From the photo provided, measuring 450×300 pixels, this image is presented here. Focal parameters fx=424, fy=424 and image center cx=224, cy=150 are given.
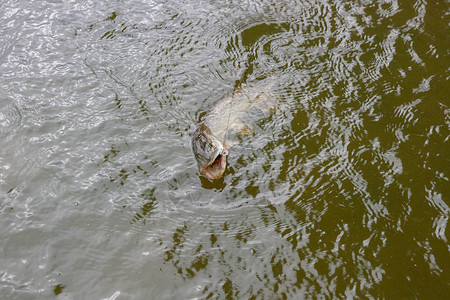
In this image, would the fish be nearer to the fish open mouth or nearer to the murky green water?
the fish open mouth

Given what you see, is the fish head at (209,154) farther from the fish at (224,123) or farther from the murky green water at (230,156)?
the murky green water at (230,156)

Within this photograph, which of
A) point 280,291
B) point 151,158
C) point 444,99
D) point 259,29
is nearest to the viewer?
point 280,291

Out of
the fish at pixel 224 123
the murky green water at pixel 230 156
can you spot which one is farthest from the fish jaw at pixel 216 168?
the murky green water at pixel 230 156

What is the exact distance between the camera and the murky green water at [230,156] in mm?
3645

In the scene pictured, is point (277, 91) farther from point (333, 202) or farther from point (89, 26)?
point (89, 26)

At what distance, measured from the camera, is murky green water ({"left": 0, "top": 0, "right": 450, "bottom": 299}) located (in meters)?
3.64

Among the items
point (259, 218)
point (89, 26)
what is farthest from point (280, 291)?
point (89, 26)

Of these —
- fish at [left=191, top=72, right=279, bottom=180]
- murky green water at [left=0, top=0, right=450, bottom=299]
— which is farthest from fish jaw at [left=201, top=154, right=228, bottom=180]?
murky green water at [left=0, top=0, right=450, bottom=299]

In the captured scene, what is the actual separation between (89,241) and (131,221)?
0.41m

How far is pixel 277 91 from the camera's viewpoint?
526 centimetres

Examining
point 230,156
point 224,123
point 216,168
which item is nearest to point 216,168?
point 216,168

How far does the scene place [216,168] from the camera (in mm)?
4395

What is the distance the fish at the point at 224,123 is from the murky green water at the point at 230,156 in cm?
13

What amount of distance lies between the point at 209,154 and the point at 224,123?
25.3 inches
